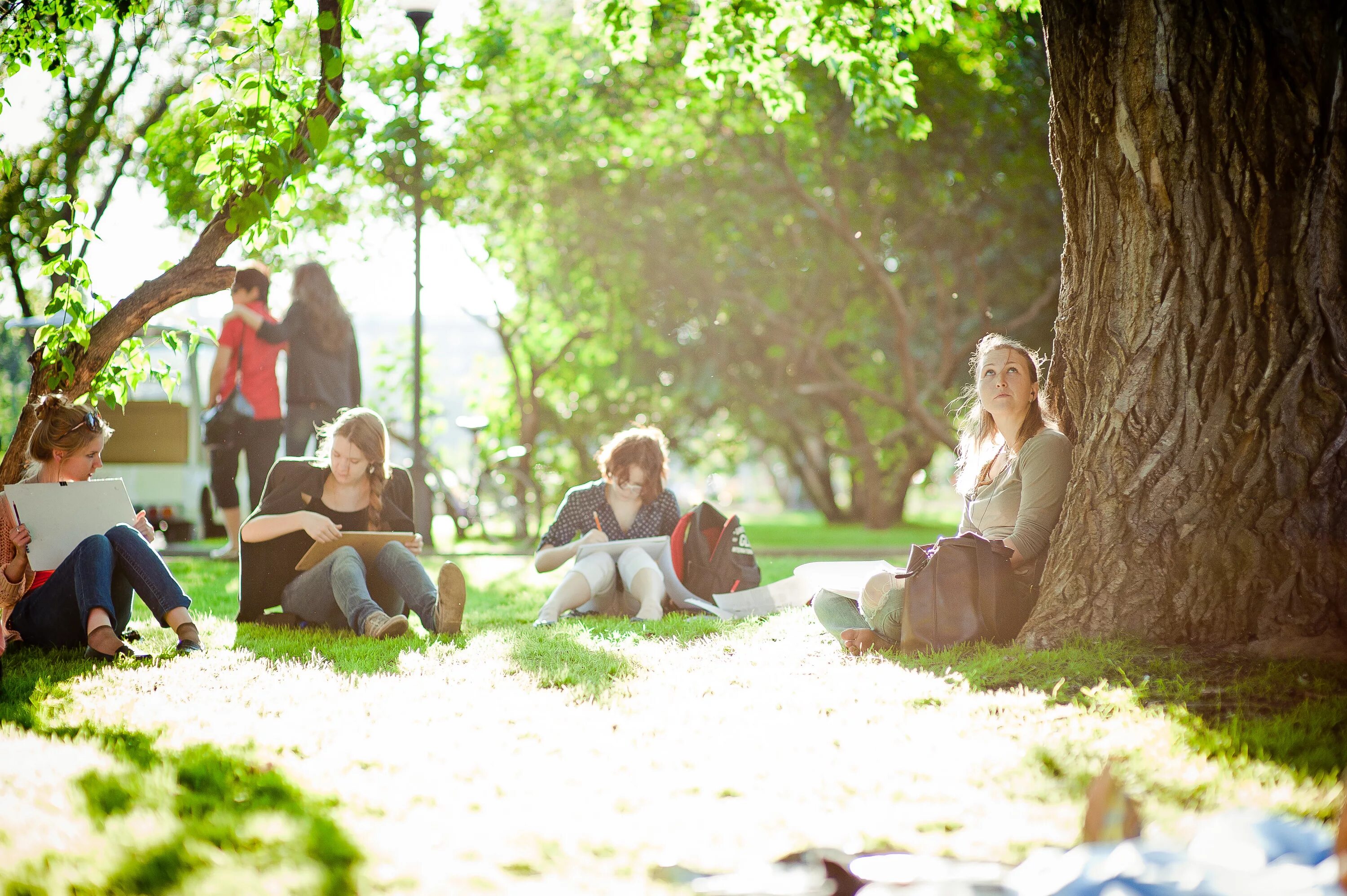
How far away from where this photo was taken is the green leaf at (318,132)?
452cm

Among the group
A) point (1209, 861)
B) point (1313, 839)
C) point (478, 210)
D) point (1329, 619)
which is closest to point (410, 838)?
point (1209, 861)

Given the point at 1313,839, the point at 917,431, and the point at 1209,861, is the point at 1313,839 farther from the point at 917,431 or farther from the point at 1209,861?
the point at 917,431

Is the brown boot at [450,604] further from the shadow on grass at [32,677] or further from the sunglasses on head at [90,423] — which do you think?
the sunglasses on head at [90,423]

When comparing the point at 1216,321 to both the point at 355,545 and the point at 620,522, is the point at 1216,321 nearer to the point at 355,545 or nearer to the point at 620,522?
the point at 620,522

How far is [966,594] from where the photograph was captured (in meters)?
4.61

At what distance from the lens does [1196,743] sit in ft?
10.3

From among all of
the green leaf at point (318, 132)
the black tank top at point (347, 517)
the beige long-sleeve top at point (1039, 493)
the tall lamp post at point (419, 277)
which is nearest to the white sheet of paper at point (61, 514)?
the black tank top at point (347, 517)

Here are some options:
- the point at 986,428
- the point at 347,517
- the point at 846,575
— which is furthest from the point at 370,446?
the point at 986,428

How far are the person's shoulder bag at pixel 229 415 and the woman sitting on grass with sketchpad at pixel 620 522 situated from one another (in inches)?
124

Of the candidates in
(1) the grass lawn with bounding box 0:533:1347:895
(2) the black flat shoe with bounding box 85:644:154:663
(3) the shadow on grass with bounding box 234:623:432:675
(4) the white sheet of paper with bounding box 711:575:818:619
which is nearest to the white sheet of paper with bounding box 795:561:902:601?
(4) the white sheet of paper with bounding box 711:575:818:619

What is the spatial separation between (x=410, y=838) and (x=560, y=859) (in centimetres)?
35

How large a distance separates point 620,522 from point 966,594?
286cm

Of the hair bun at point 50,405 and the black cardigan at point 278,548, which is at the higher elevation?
the hair bun at point 50,405

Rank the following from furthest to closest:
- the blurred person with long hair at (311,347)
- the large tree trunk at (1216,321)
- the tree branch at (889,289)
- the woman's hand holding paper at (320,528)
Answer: the tree branch at (889,289), the blurred person with long hair at (311,347), the woman's hand holding paper at (320,528), the large tree trunk at (1216,321)
